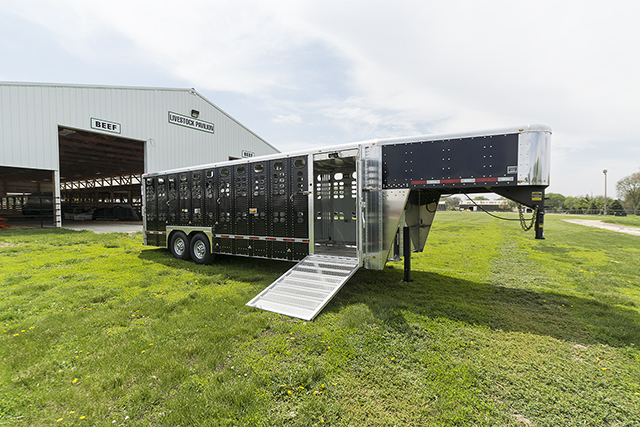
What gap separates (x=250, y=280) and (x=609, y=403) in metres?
6.06

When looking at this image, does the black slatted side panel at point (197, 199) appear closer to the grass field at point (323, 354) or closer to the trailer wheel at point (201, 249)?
the trailer wheel at point (201, 249)

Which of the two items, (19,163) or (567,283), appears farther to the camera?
(19,163)

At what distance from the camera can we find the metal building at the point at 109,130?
13.3 meters

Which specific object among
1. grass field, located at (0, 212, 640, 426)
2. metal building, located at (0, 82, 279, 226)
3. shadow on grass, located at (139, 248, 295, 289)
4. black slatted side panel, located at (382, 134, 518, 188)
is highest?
metal building, located at (0, 82, 279, 226)

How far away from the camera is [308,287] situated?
18.0 feet

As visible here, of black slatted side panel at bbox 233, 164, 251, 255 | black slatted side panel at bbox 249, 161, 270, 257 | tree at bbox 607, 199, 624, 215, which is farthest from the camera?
tree at bbox 607, 199, 624, 215

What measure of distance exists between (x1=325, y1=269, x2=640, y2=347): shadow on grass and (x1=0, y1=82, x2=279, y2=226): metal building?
15.9 meters

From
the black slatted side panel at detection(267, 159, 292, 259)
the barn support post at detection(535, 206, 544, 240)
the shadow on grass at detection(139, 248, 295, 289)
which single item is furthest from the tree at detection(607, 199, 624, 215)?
the black slatted side panel at detection(267, 159, 292, 259)

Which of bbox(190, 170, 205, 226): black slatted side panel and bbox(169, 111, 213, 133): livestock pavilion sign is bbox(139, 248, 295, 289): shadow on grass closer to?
bbox(190, 170, 205, 226): black slatted side panel

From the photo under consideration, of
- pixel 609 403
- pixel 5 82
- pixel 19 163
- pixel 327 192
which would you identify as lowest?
pixel 609 403

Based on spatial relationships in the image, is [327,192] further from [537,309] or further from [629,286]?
[629,286]

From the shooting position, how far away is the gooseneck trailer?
191 inches

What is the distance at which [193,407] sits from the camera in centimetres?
266

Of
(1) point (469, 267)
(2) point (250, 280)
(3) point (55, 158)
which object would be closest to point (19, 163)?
(3) point (55, 158)
